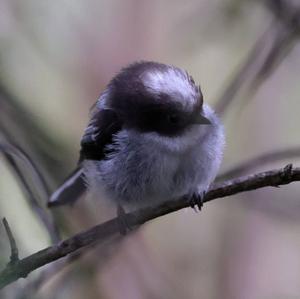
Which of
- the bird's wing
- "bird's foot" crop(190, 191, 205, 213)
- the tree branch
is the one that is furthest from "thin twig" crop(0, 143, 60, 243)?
"bird's foot" crop(190, 191, 205, 213)

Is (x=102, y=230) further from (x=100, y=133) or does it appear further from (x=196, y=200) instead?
(x=100, y=133)

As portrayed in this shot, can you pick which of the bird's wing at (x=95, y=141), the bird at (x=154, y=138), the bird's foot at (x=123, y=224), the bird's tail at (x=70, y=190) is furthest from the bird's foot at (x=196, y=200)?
the bird's tail at (x=70, y=190)

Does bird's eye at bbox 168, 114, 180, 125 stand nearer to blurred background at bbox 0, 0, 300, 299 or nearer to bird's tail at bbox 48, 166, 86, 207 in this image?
blurred background at bbox 0, 0, 300, 299

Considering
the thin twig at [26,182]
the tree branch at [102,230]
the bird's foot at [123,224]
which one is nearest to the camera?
the tree branch at [102,230]

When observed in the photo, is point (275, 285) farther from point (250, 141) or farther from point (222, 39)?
point (222, 39)

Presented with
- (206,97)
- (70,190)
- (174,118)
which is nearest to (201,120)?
(174,118)

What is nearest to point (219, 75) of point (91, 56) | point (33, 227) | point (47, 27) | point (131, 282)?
point (91, 56)

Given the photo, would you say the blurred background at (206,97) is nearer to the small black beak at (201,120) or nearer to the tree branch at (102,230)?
the small black beak at (201,120)
